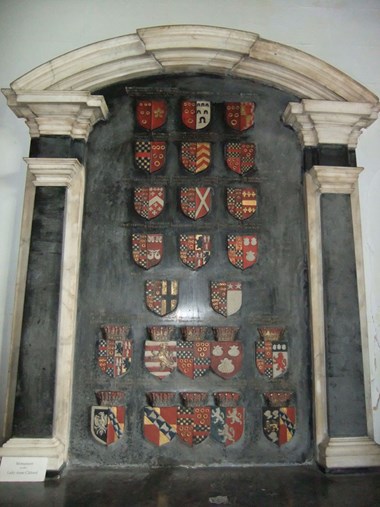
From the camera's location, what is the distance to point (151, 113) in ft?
10.5

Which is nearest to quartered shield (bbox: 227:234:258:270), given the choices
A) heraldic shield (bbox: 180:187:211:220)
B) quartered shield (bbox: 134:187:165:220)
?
heraldic shield (bbox: 180:187:211:220)

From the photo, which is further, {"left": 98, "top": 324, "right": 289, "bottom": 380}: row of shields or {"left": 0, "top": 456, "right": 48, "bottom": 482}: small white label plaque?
{"left": 98, "top": 324, "right": 289, "bottom": 380}: row of shields

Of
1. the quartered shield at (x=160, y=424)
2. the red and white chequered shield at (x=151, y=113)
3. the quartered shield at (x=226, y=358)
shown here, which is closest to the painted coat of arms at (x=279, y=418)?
the quartered shield at (x=226, y=358)

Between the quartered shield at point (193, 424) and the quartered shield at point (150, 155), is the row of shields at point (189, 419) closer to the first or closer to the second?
the quartered shield at point (193, 424)

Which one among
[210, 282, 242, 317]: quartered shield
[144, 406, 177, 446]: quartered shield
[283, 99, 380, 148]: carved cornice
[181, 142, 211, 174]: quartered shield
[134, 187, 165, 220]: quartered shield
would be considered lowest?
[144, 406, 177, 446]: quartered shield

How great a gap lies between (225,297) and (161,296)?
44 cm

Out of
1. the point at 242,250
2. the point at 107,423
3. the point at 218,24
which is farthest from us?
the point at 218,24

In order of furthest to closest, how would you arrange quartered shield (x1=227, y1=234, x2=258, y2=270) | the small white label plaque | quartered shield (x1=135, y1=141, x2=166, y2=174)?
1. quartered shield (x1=135, y1=141, x2=166, y2=174)
2. quartered shield (x1=227, y1=234, x2=258, y2=270)
3. the small white label plaque

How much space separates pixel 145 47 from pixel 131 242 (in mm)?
1398

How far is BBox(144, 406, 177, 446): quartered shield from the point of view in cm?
278

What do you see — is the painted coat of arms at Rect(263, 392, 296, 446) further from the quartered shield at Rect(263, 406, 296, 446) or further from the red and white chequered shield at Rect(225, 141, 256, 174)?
the red and white chequered shield at Rect(225, 141, 256, 174)

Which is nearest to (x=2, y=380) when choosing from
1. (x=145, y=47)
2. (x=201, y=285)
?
(x=201, y=285)

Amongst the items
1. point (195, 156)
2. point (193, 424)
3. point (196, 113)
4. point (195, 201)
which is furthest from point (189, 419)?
point (196, 113)

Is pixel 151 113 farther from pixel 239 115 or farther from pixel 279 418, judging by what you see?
pixel 279 418
